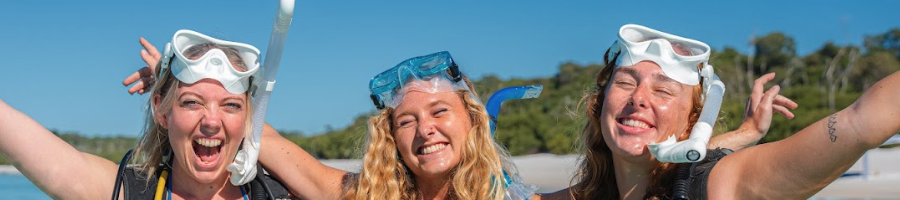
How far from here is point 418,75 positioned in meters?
3.78

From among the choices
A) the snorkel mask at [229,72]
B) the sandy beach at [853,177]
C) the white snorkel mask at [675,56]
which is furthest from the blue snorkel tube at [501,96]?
the sandy beach at [853,177]

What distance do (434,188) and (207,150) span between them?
0.91 meters

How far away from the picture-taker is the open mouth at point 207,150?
3436 millimetres

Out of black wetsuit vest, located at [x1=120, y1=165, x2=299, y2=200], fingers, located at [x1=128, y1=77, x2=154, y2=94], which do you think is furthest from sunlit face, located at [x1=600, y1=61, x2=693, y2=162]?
fingers, located at [x1=128, y1=77, x2=154, y2=94]

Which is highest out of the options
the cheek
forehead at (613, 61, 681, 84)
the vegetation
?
forehead at (613, 61, 681, 84)

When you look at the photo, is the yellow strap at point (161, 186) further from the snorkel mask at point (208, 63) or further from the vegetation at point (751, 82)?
the vegetation at point (751, 82)

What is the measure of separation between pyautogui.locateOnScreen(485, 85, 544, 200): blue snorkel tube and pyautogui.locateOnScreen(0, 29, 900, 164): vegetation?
19026 millimetres

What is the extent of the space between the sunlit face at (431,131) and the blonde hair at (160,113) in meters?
0.61

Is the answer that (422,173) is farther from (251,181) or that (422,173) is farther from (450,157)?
(251,181)

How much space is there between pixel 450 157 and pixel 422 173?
0.14m

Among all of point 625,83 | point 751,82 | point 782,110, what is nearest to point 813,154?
point 625,83

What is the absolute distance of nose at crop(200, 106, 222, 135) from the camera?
133 inches

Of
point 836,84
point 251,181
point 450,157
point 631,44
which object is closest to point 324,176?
point 251,181

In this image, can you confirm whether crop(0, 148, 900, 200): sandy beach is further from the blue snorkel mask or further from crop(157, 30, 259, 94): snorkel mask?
crop(157, 30, 259, 94): snorkel mask
